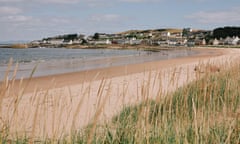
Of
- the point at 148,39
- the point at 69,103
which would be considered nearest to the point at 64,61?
the point at 69,103

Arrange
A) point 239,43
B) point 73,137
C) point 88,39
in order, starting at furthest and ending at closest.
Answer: point 88,39 → point 239,43 → point 73,137

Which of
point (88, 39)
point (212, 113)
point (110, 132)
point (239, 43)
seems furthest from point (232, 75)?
point (88, 39)

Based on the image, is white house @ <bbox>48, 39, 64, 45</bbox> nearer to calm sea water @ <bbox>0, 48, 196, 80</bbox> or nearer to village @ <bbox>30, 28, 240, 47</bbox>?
village @ <bbox>30, 28, 240, 47</bbox>

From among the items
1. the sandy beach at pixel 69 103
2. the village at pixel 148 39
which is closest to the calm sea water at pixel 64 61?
the sandy beach at pixel 69 103

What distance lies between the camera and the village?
13375 cm

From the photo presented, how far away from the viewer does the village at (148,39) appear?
134 metres

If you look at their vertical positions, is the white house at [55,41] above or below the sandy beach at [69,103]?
below

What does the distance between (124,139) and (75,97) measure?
695 cm

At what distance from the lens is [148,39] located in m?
155

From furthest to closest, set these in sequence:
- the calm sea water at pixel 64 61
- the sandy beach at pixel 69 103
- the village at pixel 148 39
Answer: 1. the village at pixel 148 39
2. the calm sea water at pixel 64 61
3. the sandy beach at pixel 69 103

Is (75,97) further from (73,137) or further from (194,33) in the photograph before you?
(194,33)

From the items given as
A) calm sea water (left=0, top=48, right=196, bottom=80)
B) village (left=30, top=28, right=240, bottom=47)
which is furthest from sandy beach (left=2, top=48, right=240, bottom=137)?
village (left=30, top=28, right=240, bottom=47)

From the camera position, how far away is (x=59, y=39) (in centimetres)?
16225

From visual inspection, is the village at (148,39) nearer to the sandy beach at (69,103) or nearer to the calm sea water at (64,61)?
the calm sea water at (64,61)
